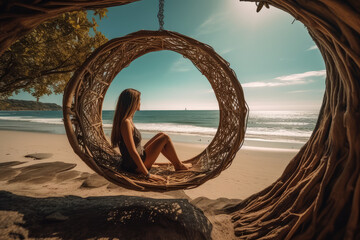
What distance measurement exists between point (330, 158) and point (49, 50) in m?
3.60

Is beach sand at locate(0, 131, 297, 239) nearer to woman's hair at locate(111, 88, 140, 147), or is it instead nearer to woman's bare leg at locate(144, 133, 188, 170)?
woman's bare leg at locate(144, 133, 188, 170)

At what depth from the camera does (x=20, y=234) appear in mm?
1069

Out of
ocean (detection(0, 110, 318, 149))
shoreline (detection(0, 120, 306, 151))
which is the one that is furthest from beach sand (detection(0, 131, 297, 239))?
ocean (detection(0, 110, 318, 149))

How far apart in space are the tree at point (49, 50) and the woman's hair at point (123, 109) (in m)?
0.98

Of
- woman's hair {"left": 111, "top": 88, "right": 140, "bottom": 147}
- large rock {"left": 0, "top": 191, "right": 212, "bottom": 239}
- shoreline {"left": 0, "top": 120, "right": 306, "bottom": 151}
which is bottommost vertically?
shoreline {"left": 0, "top": 120, "right": 306, "bottom": 151}

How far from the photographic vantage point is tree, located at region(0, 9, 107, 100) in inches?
77.3

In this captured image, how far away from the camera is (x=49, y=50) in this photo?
7.77 ft

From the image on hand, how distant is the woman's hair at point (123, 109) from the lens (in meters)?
1.96

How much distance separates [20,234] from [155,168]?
138cm

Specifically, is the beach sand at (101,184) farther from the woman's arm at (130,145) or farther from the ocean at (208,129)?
the ocean at (208,129)

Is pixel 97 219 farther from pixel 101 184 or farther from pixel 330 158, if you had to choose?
pixel 330 158

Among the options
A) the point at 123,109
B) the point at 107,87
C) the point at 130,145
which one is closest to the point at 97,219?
the point at 130,145

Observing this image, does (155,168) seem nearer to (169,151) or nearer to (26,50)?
(169,151)

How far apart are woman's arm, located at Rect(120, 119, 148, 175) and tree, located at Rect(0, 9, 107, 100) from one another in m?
1.35
